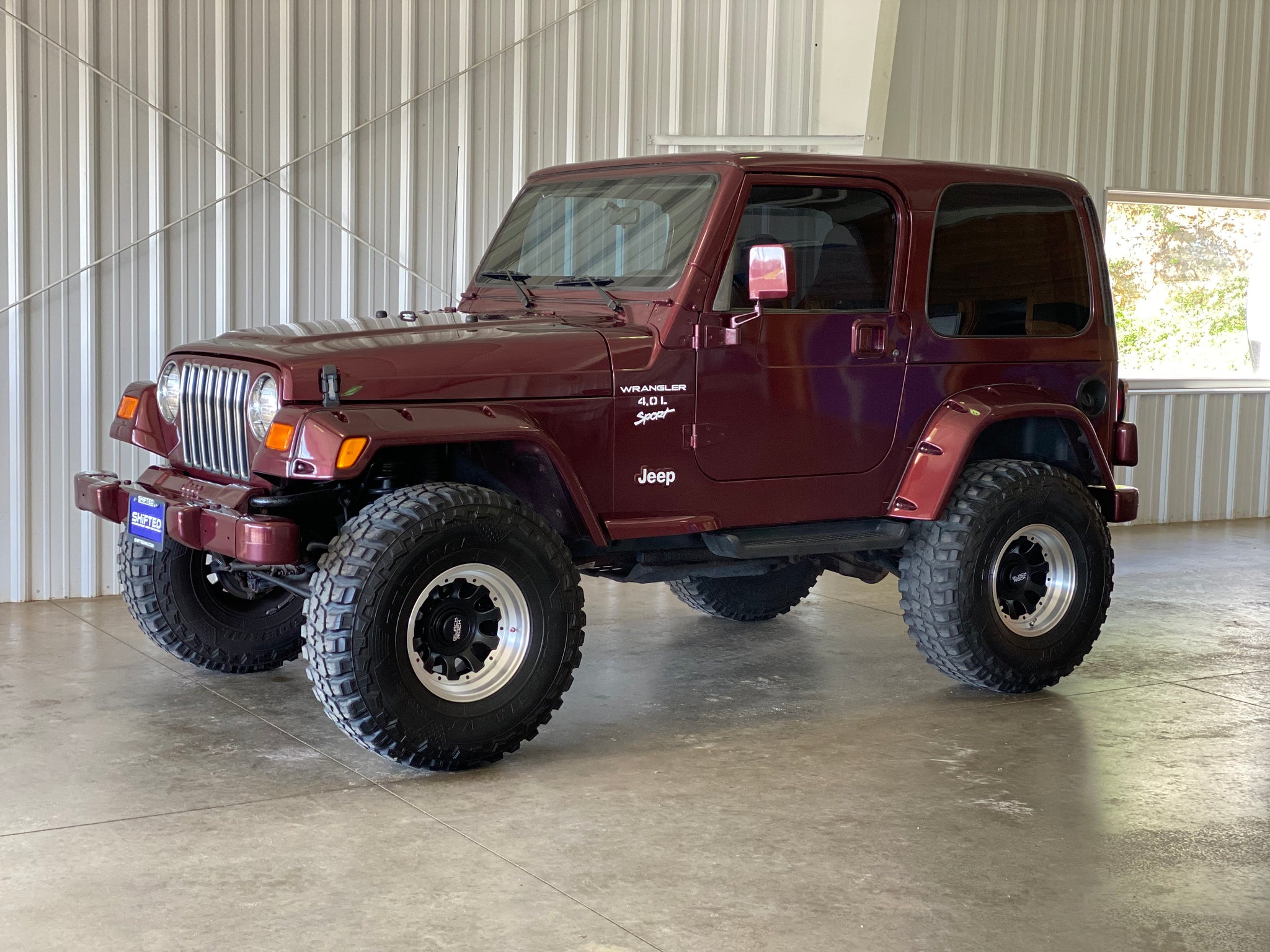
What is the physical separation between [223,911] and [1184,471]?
900cm

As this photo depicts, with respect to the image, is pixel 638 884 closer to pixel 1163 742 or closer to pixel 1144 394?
pixel 1163 742

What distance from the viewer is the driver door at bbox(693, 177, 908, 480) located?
16.6 feet

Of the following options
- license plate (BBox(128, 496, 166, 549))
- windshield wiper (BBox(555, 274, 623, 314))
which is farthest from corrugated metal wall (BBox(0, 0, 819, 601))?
windshield wiper (BBox(555, 274, 623, 314))

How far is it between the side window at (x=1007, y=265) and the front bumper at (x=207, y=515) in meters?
2.55

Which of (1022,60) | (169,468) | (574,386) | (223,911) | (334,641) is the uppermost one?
(1022,60)

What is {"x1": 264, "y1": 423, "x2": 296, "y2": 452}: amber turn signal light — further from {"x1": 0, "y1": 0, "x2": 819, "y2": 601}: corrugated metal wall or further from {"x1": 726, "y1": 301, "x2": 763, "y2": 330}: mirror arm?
{"x1": 0, "y1": 0, "x2": 819, "y2": 601}: corrugated metal wall

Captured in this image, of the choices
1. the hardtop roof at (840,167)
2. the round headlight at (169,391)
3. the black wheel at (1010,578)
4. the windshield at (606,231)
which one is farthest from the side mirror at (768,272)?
the round headlight at (169,391)

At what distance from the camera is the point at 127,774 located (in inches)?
178

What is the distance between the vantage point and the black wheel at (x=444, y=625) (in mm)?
4379

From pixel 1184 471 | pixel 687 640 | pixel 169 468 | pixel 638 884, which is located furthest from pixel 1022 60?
pixel 638 884

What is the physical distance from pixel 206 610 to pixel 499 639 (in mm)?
1492

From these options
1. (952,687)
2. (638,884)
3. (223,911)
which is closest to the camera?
(223,911)

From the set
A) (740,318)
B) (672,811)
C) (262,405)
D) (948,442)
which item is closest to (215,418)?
(262,405)

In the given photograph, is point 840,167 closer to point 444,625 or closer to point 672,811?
point 444,625
